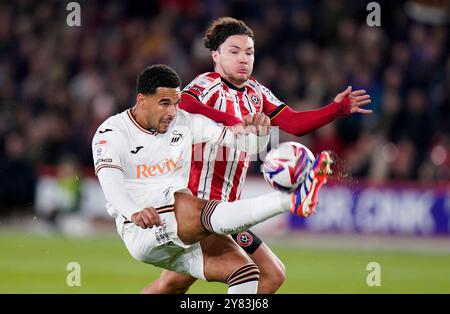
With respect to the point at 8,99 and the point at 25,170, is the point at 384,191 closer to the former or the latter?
the point at 25,170

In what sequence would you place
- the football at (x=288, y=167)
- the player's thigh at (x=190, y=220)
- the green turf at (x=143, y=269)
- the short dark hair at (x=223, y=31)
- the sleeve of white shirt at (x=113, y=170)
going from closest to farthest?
the football at (x=288, y=167) < the sleeve of white shirt at (x=113, y=170) < the player's thigh at (x=190, y=220) < the short dark hair at (x=223, y=31) < the green turf at (x=143, y=269)

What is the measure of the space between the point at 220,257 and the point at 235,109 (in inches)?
45.2

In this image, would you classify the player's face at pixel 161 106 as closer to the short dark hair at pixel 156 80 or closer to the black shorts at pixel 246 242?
the short dark hair at pixel 156 80

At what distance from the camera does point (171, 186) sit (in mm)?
6617

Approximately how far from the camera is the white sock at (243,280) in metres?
6.33

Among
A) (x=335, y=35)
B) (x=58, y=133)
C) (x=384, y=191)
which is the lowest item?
(x=384, y=191)

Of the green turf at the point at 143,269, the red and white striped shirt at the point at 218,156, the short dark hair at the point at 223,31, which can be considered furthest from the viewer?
the green turf at the point at 143,269

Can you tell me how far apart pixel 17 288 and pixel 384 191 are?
7.26 metres

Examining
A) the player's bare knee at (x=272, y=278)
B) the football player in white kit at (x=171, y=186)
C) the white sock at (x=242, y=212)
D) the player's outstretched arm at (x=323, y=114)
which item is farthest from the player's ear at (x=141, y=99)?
the player's bare knee at (x=272, y=278)

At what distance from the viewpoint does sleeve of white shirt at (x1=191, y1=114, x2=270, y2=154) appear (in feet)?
20.7

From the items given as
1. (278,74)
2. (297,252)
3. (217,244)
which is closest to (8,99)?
(278,74)

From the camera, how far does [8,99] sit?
59.6ft

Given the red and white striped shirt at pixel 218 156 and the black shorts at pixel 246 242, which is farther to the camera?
the black shorts at pixel 246 242

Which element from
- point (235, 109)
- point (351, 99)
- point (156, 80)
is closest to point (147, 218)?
point (156, 80)
